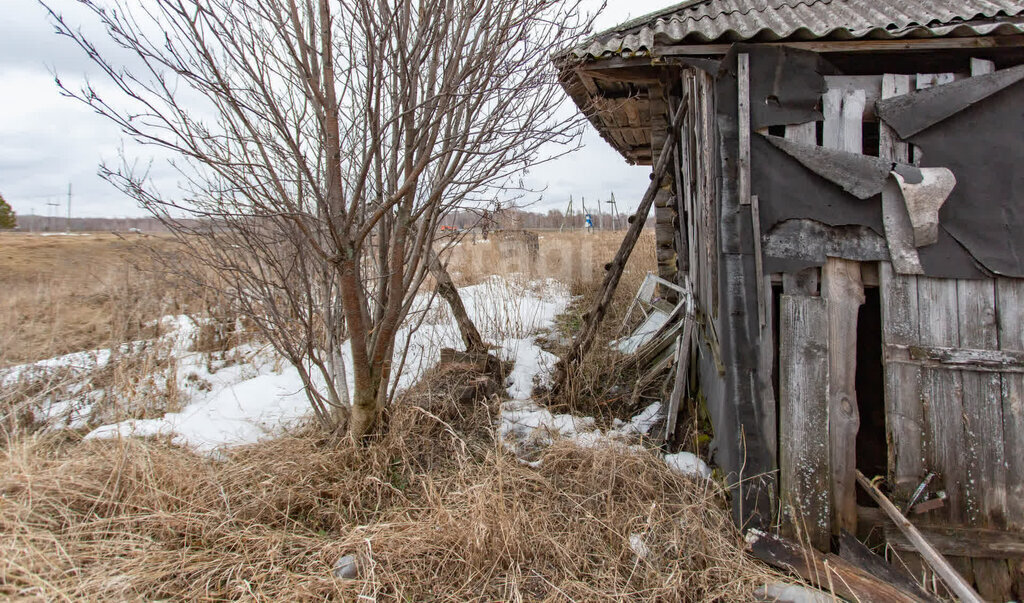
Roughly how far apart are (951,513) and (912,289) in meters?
1.22

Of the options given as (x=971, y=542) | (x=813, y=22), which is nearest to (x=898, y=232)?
(x=813, y=22)

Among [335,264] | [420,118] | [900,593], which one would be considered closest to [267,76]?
[420,118]

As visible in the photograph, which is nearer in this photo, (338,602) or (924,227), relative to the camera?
(338,602)

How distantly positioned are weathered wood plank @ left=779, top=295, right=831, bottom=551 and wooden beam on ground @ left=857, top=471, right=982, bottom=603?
0.83 ft

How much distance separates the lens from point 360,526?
2.87m

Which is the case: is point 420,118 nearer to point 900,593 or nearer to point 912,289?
point 912,289

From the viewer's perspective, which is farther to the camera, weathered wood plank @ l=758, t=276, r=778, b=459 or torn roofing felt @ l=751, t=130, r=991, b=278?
weathered wood plank @ l=758, t=276, r=778, b=459

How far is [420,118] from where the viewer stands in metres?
3.37

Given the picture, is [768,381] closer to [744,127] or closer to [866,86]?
[744,127]

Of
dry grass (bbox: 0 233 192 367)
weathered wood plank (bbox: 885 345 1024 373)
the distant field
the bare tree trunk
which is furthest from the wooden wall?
dry grass (bbox: 0 233 192 367)

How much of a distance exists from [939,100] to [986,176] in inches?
18.3

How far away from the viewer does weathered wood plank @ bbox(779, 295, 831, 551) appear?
2.69m

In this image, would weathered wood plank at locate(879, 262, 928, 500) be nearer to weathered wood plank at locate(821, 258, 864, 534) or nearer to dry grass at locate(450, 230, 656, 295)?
weathered wood plank at locate(821, 258, 864, 534)

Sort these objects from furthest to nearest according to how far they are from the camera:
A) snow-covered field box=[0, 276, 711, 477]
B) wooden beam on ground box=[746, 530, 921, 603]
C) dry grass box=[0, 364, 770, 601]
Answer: snow-covered field box=[0, 276, 711, 477] < dry grass box=[0, 364, 770, 601] < wooden beam on ground box=[746, 530, 921, 603]
